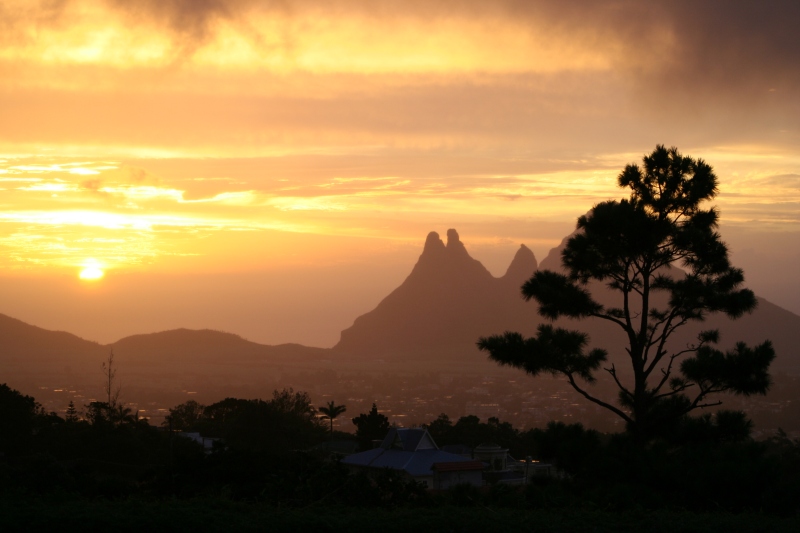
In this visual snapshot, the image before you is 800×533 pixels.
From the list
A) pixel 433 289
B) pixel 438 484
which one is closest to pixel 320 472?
pixel 438 484

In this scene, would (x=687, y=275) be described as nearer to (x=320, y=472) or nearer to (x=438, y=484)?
(x=320, y=472)

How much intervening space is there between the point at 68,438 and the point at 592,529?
87.3ft

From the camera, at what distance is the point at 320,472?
36.6 ft

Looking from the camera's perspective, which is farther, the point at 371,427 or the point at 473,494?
the point at 371,427

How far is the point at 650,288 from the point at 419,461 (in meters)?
14.3

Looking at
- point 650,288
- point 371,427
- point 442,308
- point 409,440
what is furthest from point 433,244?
point 650,288

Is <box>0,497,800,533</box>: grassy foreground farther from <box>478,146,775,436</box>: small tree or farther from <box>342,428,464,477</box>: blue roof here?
<box>342,428,464,477</box>: blue roof

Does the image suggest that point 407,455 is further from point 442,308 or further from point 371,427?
point 442,308

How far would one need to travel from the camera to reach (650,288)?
15.2 metres

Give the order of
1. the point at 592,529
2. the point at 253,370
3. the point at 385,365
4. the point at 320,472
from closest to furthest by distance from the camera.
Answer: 1. the point at 592,529
2. the point at 320,472
3. the point at 253,370
4. the point at 385,365

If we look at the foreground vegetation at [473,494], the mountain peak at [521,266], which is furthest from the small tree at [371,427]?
the mountain peak at [521,266]

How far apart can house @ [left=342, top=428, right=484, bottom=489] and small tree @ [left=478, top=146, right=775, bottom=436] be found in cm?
964

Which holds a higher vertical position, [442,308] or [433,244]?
[433,244]

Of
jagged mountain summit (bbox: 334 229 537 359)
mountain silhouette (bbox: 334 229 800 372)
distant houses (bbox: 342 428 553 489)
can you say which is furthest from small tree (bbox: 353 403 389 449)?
jagged mountain summit (bbox: 334 229 537 359)
